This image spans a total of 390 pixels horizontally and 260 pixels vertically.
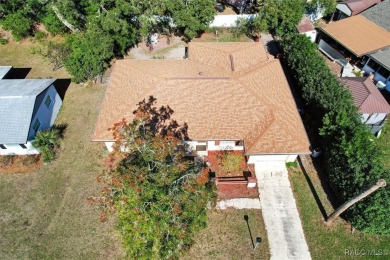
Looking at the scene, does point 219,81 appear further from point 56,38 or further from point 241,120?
point 56,38

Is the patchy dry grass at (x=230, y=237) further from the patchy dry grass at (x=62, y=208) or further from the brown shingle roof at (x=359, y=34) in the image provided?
the brown shingle roof at (x=359, y=34)

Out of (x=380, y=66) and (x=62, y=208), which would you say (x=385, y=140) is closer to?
(x=380, y=66)

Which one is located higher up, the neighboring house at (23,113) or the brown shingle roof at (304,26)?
the brown shingle roof at (304,26)

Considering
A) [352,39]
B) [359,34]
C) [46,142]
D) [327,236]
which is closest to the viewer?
[327,236]

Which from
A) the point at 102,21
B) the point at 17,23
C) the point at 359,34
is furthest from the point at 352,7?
the point at 17,23

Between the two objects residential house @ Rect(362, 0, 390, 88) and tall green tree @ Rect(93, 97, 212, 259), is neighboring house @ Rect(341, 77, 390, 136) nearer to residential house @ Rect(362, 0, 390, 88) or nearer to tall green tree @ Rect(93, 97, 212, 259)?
residential house @ Rect(362, 0, 390, 88)

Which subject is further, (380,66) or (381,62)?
(380,66)

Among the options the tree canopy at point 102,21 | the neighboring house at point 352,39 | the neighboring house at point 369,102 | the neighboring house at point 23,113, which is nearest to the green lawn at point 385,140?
the neighboring house at point 369,102
